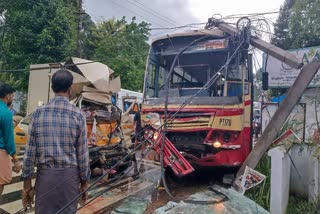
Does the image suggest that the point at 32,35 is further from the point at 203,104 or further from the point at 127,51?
the point at 203,104

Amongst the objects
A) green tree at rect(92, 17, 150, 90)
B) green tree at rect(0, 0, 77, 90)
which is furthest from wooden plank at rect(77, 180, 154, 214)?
green tree at rect(92, 17, 150, 90)

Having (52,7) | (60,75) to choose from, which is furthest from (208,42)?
(52,7)

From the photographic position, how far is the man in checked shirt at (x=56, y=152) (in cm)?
269

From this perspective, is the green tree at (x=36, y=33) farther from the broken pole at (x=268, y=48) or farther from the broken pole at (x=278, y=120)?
the broken pole at (x=278, y=120)

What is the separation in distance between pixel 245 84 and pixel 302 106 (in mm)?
2936

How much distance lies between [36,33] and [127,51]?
6871 mm

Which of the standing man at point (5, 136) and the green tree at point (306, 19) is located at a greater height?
the green tree at point (306, 19)

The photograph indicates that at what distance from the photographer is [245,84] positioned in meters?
6.56

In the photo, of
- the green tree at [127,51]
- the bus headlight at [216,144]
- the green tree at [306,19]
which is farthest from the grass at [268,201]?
the green tree at [127,51]

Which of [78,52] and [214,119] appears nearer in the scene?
[214,119]

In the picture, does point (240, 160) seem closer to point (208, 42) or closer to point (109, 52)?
point (208, 42)

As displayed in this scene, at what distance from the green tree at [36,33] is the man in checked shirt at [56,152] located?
40.3ft

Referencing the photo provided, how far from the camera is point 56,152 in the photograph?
8.82ft

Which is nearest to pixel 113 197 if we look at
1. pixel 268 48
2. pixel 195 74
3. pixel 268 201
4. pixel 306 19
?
pixel 268 201
